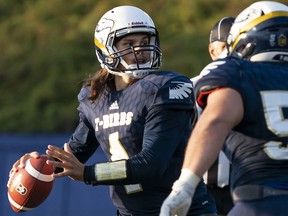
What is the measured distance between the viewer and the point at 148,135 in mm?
4293

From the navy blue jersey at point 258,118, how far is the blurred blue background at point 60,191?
191 inches

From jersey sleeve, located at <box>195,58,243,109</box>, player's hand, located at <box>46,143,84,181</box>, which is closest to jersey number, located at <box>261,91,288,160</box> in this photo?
jersey sleeve, located at <box>195,58,243,109</box>

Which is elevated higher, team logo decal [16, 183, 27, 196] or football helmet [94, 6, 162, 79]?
football helmet [94, 6, 162, 79]

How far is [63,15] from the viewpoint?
1537 centimetres

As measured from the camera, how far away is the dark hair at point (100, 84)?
15.5 ft

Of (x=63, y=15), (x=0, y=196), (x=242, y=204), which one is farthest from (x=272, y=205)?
(x=63, y=15)

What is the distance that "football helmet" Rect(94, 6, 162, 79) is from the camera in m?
4.63

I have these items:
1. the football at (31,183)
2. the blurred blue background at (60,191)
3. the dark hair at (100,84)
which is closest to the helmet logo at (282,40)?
the dark hair at (100,84)

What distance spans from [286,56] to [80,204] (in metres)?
5.18

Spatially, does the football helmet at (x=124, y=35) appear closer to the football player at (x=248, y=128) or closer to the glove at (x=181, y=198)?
the football player at (x=248, y=128)

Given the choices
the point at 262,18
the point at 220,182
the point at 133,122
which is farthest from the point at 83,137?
the point at 262,18

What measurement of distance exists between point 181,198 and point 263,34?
77 cm

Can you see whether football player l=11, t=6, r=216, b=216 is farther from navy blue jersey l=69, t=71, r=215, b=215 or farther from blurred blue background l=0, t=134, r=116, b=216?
blurred blue background l=0, t=134, r=116, b=216

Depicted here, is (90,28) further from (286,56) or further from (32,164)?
(286,56)
